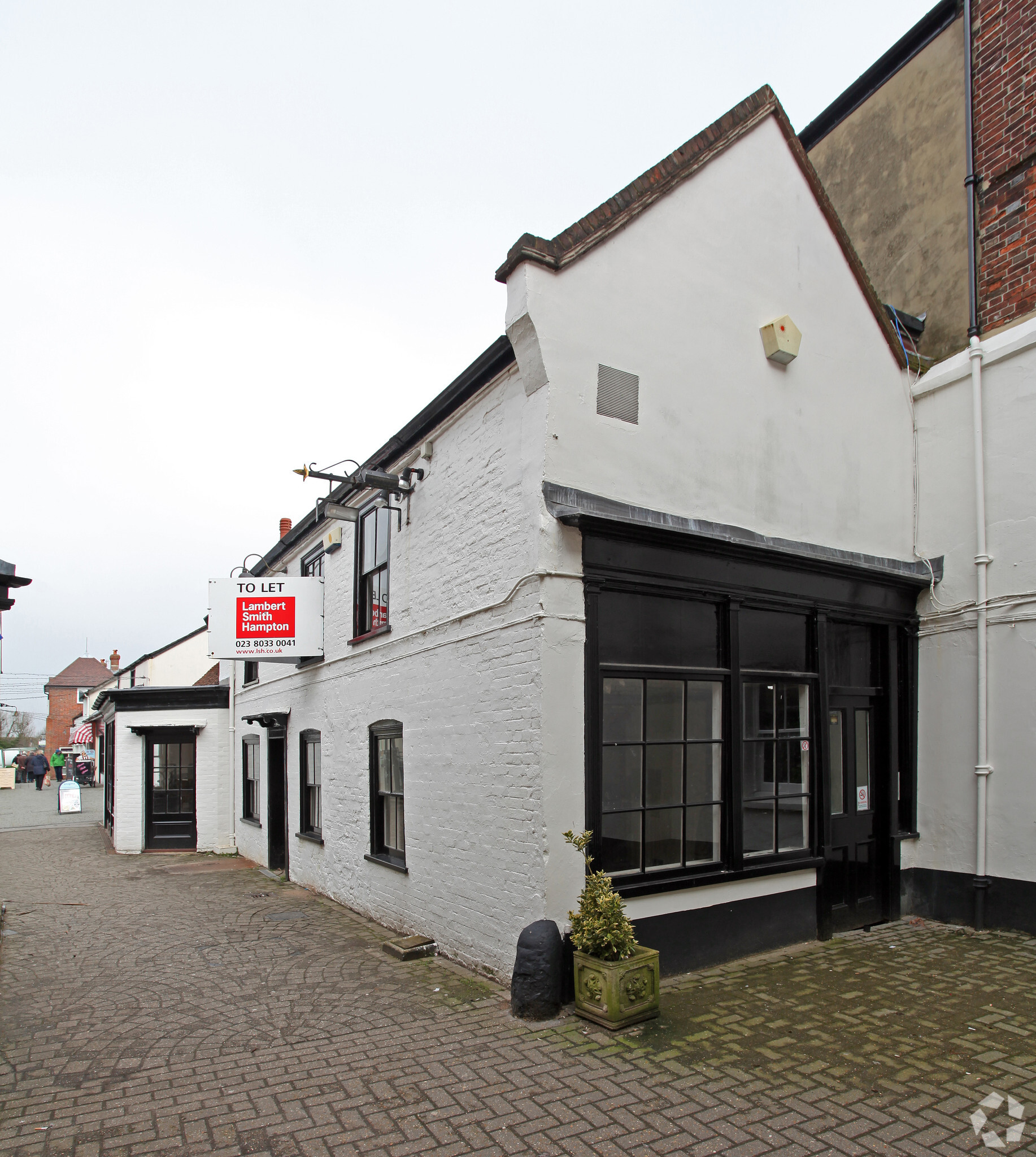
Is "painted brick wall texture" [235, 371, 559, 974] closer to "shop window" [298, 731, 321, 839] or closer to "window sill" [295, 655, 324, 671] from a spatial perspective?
"window sill" [295, 655, 324, 671]

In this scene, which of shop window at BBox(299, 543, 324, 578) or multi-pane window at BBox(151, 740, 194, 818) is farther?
multi-pane window at BBox(151, 740, 194, 818)

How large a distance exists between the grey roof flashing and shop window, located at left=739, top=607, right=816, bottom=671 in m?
0.58

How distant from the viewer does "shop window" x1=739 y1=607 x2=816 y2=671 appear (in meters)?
7.28

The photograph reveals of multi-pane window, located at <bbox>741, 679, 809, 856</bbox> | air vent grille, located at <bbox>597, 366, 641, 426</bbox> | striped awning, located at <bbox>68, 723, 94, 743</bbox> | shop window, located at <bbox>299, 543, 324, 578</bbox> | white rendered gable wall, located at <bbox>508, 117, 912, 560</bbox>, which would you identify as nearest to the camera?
white rendered gable wall, located at <bbox>508, 117, 912, 560</bbox>

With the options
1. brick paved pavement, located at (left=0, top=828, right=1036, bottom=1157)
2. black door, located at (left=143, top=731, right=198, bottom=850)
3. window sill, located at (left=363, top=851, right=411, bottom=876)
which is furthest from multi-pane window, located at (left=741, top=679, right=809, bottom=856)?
black door, located at (left=143, top=731, right=198, bottom=850)

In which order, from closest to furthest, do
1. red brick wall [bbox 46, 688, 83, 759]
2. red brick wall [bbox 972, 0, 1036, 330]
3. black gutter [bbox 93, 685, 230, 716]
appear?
red brick wall [bbox 972, 0, 1036, 330]
black gutter [bbox 93, 685, 230, 716]
red brick wall [bbox 46, 688, 83, 759]

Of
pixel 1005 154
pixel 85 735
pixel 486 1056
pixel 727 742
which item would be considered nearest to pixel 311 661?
pixel 727 742

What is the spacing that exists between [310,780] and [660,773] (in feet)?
23.2

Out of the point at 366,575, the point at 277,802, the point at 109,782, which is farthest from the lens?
the point at 109,782

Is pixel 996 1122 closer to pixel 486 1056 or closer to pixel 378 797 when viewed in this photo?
pixel 486 1056

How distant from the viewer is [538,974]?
18.4ft

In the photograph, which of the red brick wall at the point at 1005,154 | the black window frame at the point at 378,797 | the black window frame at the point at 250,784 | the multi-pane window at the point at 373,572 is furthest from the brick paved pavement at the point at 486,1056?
the black window frame at the point at 250,784

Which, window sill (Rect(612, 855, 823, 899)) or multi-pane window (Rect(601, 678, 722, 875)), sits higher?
multi-pane window (Rect(601, 678, 722, 875))

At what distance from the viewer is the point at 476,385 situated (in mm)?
7262
